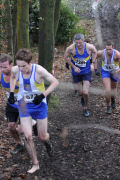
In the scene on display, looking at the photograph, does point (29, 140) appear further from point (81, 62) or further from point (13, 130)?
point (81, 62)

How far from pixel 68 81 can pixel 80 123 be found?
578 cm

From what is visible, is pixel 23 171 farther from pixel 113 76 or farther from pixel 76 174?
pixel 113 76

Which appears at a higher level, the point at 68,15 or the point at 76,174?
the point at 68,15

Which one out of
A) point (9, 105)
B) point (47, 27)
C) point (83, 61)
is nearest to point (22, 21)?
point (47, 27)

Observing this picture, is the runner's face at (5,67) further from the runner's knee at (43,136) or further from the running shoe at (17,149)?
the running shoe at (17,149)

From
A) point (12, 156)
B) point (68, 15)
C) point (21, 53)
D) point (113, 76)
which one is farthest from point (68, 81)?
point (21, 53)

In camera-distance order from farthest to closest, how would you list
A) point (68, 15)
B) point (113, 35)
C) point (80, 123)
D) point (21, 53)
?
point (113, 35)
point (68, 15)
point (80, 123)
point (21, 53)

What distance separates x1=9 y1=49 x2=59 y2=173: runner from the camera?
4.91m

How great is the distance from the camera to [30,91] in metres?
5.04

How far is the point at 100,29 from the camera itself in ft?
70.6

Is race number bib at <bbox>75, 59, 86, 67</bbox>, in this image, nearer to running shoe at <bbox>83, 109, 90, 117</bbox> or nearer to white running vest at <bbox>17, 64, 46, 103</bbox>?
running shoe at <bbox>83, 109, 90, 117</bbox>

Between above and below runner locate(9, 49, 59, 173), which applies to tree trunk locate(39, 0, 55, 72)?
above

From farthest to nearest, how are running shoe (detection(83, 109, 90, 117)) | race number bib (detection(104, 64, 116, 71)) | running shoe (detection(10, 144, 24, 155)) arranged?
running shoe (detection(83, 109, 90, 117)) → race number bib (detection(104, 64, 116, 71)) → running shoe (detection(10, 144, 24, 155))

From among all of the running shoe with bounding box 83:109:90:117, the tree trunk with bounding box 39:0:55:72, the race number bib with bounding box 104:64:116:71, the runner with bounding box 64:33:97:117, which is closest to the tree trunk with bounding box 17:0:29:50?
the tree trunk with bounding box 39:0:55:72
